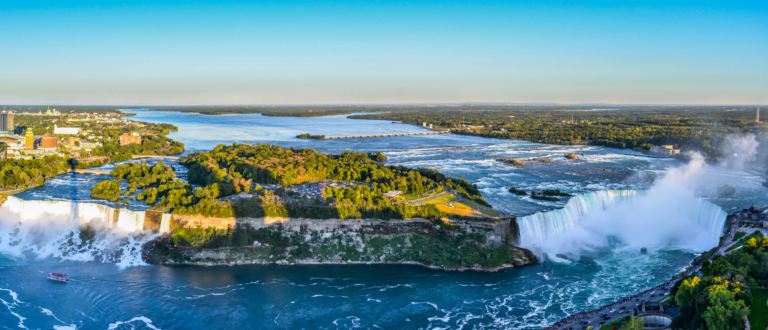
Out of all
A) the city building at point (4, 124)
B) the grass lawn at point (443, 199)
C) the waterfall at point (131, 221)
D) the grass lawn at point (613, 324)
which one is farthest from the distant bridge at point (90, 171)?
the grass lawn at point (613, 324)

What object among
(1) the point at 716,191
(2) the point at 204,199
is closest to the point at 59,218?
(2) the point at 204,199

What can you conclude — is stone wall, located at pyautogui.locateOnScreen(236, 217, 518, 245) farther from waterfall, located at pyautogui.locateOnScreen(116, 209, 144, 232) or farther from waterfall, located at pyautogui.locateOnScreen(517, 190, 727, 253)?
waterfall, located at pyautogui.locateOnScreen(116, 209, 144, 232)

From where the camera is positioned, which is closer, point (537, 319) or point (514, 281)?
point (537, 319)

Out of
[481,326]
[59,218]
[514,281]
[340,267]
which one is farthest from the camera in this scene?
[59,218]

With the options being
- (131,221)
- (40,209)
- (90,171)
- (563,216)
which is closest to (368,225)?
(563,216)

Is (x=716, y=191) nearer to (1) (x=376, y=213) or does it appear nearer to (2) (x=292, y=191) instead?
(1) (x=376, y=213)

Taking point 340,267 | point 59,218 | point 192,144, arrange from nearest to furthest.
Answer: point 340,267 < point 59,218 < point 192,144
